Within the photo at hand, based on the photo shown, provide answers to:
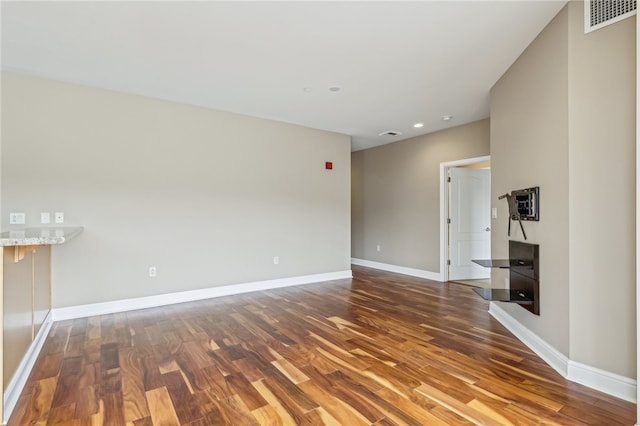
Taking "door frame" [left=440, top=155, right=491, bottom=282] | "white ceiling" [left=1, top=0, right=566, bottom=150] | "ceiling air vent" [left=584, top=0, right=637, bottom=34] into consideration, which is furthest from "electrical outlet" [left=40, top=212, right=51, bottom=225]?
"door frame" [left=440, top=155, right=491, bottom=282]

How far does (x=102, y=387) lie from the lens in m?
2.14

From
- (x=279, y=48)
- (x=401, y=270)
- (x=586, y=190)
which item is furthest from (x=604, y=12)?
(x=401, y=270)

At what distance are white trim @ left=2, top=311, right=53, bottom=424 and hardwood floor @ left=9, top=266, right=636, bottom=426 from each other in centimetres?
4

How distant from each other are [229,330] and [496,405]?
91.6 inches

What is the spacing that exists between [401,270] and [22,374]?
5.37 meters

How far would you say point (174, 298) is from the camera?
410 centimetres

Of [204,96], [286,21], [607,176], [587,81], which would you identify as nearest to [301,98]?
[204,96]

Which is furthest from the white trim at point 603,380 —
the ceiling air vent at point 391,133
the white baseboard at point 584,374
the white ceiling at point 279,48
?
the ceiling air vent at point 391,133

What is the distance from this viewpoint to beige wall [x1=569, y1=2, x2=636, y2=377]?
196 cm

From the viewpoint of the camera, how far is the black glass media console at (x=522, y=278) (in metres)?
2.61

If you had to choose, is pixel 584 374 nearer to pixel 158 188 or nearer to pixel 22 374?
pixel 22 374

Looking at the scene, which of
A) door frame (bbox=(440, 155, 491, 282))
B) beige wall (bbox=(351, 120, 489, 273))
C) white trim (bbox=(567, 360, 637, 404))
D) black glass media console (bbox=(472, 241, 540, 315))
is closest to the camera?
white trim (bbox=(567, 360, 637, 404))

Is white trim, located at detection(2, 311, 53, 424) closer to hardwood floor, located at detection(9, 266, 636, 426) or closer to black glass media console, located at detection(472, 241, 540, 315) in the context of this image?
hardwood floor, located at detection(9, 266, 636, 426)

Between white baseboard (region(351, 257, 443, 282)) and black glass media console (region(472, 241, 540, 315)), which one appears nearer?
black glass media console (region(472, 241, 540, 315))
